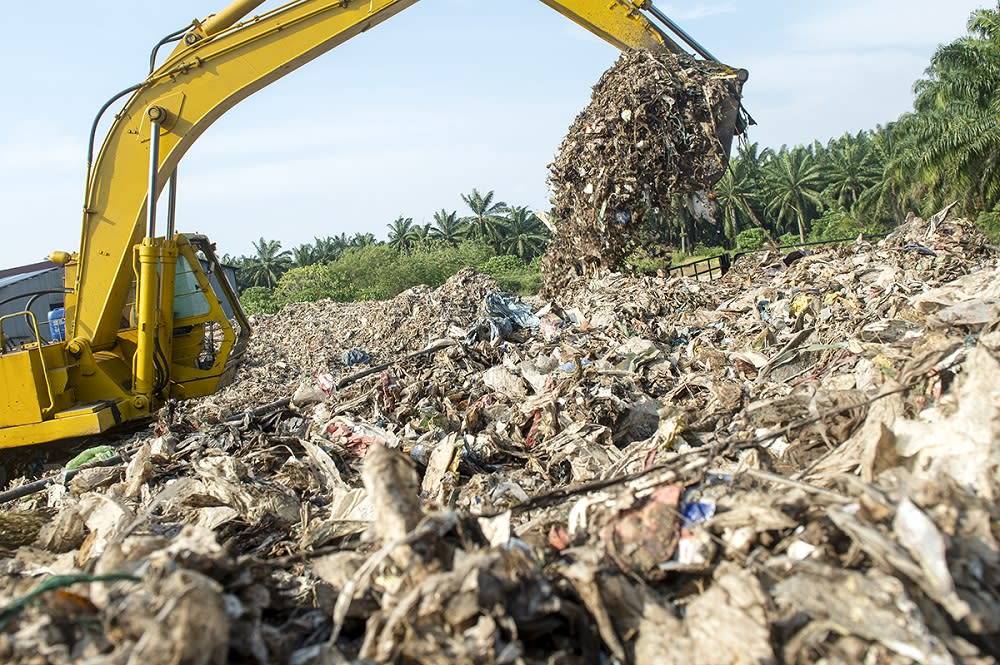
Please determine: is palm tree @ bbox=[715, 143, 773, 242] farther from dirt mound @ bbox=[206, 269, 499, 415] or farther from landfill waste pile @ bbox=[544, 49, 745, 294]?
landfill waste pile @ bbox=[544, 49, 745, 294]

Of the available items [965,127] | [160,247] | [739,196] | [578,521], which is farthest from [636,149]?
[739,196]

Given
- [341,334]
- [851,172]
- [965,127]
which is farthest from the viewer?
[851,172]

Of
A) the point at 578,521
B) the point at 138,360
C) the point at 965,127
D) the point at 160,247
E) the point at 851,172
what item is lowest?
the point at 578,521

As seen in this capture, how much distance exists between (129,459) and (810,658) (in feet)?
16.4

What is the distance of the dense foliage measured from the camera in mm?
18828

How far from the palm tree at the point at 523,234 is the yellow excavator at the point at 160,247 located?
38.0 m

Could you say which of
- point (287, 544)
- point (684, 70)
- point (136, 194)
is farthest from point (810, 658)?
point (684, 70)

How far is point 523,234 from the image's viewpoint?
151ft

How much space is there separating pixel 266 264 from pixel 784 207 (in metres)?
30.0

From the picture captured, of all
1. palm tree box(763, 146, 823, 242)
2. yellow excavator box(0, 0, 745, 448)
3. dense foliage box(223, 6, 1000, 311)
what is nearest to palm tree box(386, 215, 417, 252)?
dense foliage box(223, 6, 1000, 311)

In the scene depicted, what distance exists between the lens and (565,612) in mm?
2404

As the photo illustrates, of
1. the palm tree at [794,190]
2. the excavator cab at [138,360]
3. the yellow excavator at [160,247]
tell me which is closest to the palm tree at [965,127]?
the yellow excavator at [160,247]

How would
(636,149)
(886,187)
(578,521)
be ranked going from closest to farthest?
1. (578,521)
2. (636,149)
3. (886,187)

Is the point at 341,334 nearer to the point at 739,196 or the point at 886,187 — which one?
the point at 886,187
